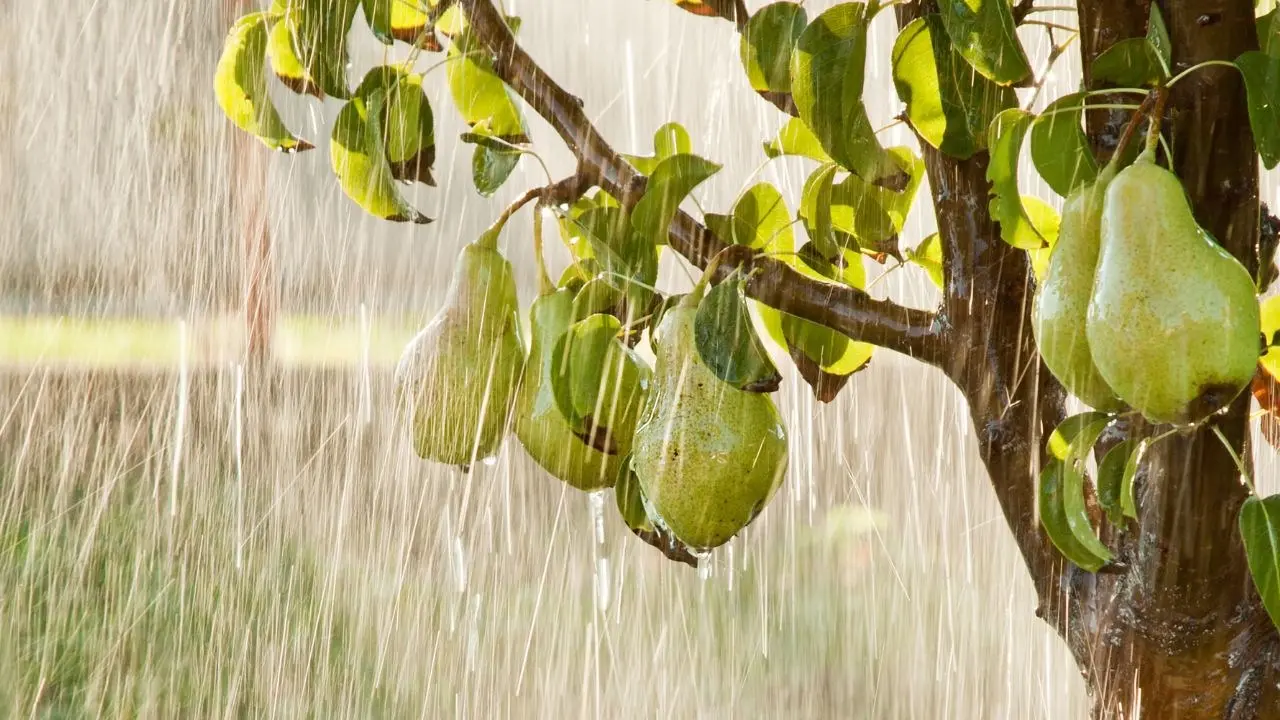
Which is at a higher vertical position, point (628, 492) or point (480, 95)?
point (480, 95)

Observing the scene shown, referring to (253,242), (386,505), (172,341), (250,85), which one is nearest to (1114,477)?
(250,85)

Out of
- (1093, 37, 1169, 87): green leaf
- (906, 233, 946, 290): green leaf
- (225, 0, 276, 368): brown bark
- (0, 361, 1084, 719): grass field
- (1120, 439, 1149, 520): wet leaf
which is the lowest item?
(0, 361, 1084, 719): grass field

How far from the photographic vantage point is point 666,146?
1.23 feet

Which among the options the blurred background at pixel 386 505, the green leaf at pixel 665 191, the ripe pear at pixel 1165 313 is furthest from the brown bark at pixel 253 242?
the ripe pear at pixel 1165 313

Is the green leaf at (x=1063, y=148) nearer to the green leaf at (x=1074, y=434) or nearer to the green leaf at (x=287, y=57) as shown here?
the green leaf at (x=1074, y=434)

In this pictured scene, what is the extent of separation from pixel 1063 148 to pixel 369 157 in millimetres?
168

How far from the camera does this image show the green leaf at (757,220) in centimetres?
38

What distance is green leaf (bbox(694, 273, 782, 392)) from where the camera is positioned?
278 mm

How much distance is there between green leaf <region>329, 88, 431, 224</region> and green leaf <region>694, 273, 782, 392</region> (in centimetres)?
9

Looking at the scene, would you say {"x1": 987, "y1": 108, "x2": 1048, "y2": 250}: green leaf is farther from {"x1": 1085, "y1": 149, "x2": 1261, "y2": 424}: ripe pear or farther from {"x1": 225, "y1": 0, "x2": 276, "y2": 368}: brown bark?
{"x1": 225, "y1": 0, "x2": 276, "y2": 368}: brown bark

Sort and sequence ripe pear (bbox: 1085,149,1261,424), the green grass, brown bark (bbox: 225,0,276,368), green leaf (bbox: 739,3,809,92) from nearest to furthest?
ripe pear (bbox: 1085,149,1261,424) → green leaf (bbox: 739,3,809,92) → brown bark (bbox: 225,0,276,368) → the green grass

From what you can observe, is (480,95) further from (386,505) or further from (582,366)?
(386,505)

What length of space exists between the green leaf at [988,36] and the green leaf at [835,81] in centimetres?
2

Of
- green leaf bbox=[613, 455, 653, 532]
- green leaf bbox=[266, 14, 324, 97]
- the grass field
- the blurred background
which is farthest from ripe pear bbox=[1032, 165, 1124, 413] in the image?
the grass field
